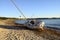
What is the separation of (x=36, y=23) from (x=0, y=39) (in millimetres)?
14402

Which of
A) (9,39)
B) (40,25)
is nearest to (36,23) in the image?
(40,25)

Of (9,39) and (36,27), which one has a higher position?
(9,39)

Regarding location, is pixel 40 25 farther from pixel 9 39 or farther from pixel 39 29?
pixel 9 39

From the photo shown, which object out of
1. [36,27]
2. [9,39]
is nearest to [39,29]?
[36,27]

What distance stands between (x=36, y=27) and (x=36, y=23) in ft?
3.89

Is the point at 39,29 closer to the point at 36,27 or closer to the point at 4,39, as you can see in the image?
the point at 36,27

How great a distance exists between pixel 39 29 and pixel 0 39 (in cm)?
1335

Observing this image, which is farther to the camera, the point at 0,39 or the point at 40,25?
the point at 40,25

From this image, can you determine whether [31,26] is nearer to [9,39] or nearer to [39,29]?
[39,29]

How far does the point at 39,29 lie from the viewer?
2689 cm

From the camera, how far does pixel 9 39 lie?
14.4 metres

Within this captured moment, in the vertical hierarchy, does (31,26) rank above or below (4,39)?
below

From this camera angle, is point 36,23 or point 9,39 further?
point 36,23

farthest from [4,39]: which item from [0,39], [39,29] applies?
[39,29]
